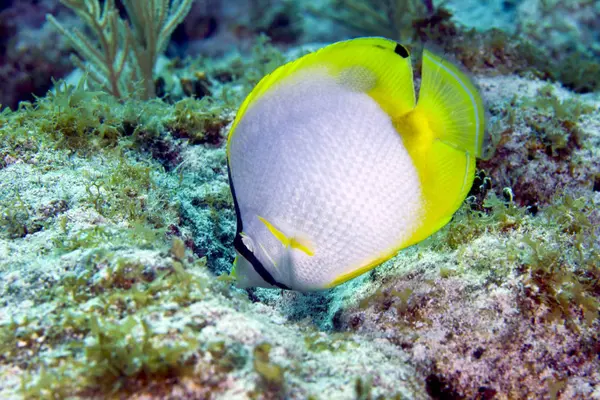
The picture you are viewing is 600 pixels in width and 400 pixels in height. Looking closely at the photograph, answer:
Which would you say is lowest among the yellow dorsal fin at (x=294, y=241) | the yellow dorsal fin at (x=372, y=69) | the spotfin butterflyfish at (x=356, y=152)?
the yellow dorsal fin at (x=294, y=241)

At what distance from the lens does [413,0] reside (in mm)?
5207

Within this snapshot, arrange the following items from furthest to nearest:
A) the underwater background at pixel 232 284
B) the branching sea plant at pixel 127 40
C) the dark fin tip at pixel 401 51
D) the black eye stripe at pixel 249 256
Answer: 1. the branching sea plant at pixel 127 40
2. the black eye stripe at pixel 249 256
3. the dark fin tip at pixel 401 51
4. the underwater background at pixel 232 284

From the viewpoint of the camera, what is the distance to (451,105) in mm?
1315

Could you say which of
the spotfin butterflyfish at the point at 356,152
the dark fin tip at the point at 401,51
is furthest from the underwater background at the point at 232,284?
the spotfin butterflyfish at the point at 356,152

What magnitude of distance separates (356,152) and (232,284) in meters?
0.90

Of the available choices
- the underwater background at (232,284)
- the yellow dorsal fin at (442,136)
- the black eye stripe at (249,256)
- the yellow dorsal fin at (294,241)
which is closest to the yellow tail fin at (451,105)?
the yellow dorsal fin at (442,136)

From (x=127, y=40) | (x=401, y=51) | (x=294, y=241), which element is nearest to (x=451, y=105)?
(x=401, y=51)

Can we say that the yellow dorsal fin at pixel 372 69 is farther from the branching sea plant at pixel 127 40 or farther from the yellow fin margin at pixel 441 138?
the branching sea plant at pixel 127 40

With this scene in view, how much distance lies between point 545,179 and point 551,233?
3.06 feet

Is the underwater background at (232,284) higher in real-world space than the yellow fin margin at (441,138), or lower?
lower

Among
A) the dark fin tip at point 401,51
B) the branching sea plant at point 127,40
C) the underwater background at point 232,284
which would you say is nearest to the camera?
the underwater background at point 232,284

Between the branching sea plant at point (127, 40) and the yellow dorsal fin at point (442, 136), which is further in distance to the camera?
the branching sea plant at point (127, 40)

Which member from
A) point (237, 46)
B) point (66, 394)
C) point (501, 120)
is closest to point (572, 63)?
point (501, 120)

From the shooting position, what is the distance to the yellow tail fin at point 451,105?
4.24 ft
